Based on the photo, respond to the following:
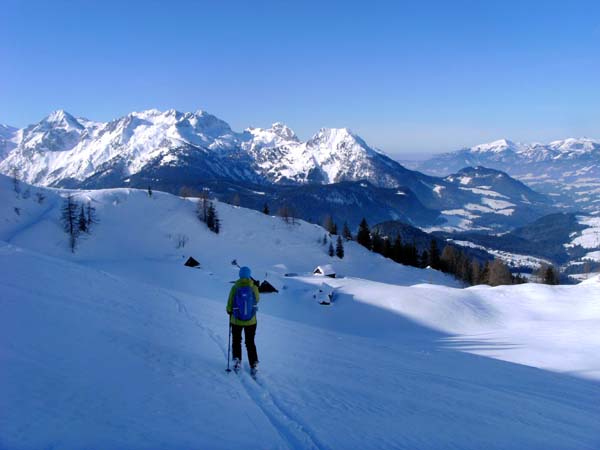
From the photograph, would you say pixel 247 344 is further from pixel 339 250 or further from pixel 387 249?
pixel 387 249

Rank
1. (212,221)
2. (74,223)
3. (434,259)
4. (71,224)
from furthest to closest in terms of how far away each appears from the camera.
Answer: (434,259) → (212,221) → (74,223) → (71,224)

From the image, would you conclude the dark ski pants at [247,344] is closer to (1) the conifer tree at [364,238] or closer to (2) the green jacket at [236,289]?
(2) the green jacket at [236,289]

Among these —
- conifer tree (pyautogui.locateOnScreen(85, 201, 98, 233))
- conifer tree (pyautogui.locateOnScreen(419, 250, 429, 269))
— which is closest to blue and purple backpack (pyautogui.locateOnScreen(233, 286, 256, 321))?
conifer tree (pyautogui.locateOnScreen(85, 201, 98, 233))

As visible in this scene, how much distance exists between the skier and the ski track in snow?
0.62 metres

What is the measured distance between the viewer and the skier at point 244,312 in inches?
423

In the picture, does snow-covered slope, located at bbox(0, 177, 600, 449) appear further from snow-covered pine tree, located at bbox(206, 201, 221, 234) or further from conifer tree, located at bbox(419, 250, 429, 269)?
conifer tree, located at bbox(419, 250, 429, 269)

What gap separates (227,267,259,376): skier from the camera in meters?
10.7

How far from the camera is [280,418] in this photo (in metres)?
7.65

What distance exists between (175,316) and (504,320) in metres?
46.2

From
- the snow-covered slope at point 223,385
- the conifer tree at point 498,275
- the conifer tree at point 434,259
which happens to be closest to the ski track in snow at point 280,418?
the snow-covered slope at point 223,385

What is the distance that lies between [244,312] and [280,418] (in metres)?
3.62

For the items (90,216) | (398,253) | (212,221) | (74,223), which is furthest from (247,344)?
(398,253)

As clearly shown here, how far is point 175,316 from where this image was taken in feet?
57.8

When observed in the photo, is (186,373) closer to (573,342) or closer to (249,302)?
(249,302)
